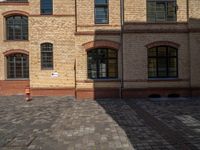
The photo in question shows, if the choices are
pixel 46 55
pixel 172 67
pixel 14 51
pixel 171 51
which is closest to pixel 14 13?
pixel 14 51

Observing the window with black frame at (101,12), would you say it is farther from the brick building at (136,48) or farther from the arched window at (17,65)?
the arched window at (17,65)

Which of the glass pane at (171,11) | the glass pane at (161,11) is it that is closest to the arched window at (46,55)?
the glass pane at (161,11)

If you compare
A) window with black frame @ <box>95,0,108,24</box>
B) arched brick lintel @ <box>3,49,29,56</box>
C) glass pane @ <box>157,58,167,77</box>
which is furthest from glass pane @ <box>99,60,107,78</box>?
arched brick lintel @ <box>3,49,29,56</box>

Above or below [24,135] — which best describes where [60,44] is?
above

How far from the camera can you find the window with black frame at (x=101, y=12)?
18.3 meters

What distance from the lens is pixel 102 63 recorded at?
18375 millimetres

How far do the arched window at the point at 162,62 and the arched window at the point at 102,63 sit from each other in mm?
2485

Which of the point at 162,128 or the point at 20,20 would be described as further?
the point at 20,20

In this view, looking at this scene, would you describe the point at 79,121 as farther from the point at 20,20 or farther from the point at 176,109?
the point at 20,20

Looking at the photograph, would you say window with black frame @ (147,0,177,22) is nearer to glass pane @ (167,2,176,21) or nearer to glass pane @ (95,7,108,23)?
glass pane @ (167,2,176,21)

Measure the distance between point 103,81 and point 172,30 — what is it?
586 centimetres

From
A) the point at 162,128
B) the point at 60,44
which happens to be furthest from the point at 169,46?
the point at 162,128

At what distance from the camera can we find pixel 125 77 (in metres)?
17.9

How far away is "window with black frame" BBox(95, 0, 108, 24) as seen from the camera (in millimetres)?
18281
